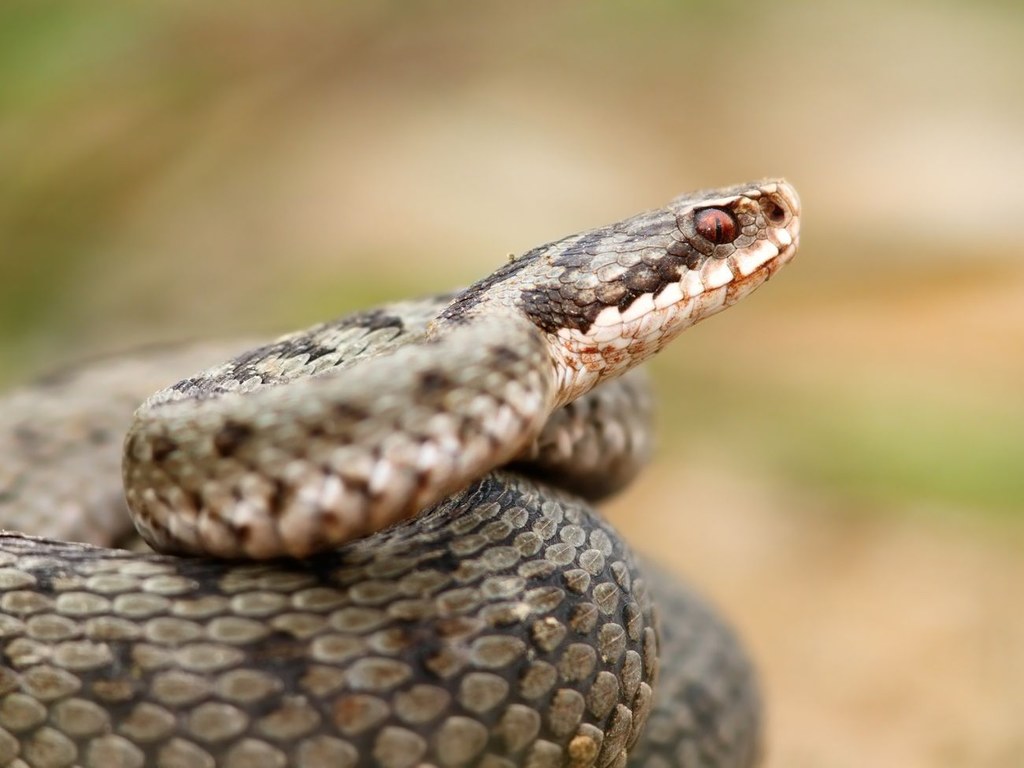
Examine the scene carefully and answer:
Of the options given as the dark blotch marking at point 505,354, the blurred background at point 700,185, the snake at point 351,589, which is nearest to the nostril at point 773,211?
the snake at point 351,589

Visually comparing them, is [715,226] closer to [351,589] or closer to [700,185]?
[351,589]

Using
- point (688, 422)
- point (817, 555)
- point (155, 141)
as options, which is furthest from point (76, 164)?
point (817, 555)

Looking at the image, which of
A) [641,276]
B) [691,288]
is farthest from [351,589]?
[691,288]

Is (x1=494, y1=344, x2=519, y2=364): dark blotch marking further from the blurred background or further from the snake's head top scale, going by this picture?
the blurred background

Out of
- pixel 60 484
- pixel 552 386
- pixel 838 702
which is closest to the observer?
pixel 552 386

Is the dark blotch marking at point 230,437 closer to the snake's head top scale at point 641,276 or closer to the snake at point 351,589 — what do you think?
the snake at point 351,589

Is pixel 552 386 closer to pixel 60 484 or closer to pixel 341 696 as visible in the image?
pixel 341 696
